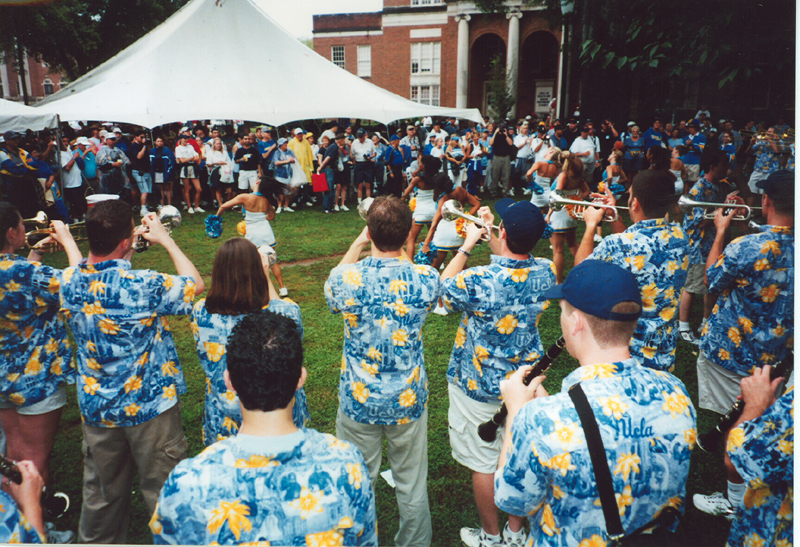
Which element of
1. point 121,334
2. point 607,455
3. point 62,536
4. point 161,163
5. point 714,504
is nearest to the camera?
point 607,455

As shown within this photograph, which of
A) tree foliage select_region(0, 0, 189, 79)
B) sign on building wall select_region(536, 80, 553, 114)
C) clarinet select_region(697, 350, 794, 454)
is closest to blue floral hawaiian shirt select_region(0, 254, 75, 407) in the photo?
tree foliage select_region(0, 0, 189, 79)

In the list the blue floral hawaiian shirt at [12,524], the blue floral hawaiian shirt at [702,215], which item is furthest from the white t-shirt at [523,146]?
the blue floral hawaiian shirt at [12,524]

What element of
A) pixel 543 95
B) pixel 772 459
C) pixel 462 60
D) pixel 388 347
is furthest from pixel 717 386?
pixel 543 95

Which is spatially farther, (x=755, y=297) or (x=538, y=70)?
(x=538, y=70)

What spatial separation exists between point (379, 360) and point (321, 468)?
1.22 m

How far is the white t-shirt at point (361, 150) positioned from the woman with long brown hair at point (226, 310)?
1143 centimetres

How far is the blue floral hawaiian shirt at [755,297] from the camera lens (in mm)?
3191

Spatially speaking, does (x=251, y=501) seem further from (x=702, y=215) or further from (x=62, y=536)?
(x=702, y=215)

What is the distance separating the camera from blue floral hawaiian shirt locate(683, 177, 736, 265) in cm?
557

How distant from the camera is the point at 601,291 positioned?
1.71 m

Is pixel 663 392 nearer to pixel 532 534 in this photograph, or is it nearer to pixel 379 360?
pixel 532 534

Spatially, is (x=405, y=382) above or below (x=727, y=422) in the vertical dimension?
below

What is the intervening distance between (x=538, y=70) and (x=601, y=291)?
115 ft

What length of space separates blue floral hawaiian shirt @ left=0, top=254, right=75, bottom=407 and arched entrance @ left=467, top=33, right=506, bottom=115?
32.3 metres
